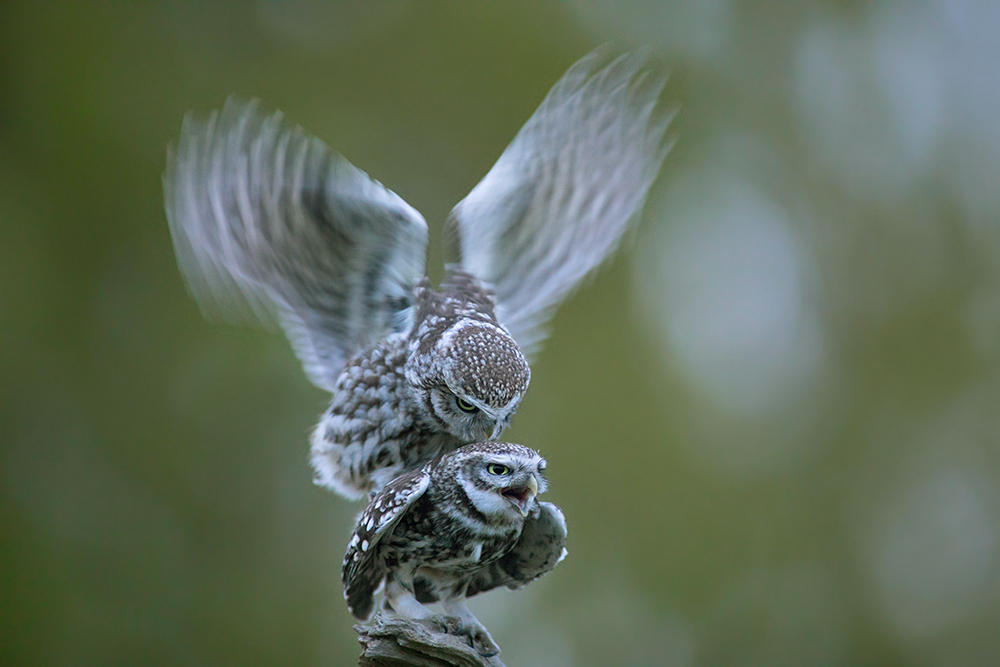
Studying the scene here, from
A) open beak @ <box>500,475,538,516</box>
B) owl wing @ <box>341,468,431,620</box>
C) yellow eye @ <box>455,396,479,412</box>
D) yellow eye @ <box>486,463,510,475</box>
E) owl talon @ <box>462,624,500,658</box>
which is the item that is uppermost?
yellow eye @ <box>455,396,479,412</box>

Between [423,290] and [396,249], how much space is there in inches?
6.3

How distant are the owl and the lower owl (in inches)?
9.1

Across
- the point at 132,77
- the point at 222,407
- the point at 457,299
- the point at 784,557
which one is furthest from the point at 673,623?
the point at 132,77

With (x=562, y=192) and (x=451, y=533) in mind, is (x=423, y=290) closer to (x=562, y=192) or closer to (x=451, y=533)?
(x=562, y=192)

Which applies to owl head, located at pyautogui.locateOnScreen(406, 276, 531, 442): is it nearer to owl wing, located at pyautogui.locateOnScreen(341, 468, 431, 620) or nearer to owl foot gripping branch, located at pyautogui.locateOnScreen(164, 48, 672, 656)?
owl foot gripping branch, located at pyautogui.locateOnScreen(164, 48, 672, 656)

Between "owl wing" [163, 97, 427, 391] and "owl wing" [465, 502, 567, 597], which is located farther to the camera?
"owl wing" [163, 97, 427, 391]

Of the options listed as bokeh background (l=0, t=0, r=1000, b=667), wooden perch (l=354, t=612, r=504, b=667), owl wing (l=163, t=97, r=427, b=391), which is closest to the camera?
wooden perch (l=354, t=612, r=504, b=667)

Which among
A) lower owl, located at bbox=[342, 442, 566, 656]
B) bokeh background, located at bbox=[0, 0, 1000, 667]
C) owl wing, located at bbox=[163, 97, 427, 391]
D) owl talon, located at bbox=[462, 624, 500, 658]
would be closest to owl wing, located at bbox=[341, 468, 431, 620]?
lower owl, located at bbox=[342, 442, 566, 656]

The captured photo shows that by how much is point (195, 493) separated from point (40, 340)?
1.03 meters

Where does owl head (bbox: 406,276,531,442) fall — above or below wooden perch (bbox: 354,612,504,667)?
above

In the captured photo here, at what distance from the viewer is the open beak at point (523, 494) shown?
2414 mm

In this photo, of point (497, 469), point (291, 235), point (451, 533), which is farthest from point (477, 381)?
point (291, 235)

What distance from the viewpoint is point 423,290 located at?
3.19 meters

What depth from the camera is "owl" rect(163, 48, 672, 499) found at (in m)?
2.91
